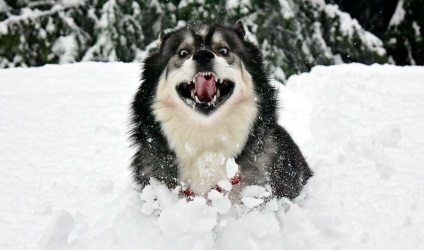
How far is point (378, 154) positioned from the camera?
10.4 feet

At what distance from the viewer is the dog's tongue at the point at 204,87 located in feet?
8.48

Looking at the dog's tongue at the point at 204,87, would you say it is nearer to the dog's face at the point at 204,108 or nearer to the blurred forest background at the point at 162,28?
the dog's face at the point at 204,108

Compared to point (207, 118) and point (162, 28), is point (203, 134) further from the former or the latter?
point (162, 28)

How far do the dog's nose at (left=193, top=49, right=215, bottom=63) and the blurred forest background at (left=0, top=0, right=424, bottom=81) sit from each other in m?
4.28

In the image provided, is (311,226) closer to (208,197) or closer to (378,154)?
(208,197)

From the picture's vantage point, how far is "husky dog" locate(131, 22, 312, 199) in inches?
102

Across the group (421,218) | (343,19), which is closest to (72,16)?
(343,19)

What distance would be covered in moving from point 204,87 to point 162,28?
4.85 meters

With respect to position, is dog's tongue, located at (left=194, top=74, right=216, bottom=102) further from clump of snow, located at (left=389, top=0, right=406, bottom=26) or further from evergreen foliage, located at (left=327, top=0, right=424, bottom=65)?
clump of snow, located at (left=389, top=0, right=406, bottom=26)

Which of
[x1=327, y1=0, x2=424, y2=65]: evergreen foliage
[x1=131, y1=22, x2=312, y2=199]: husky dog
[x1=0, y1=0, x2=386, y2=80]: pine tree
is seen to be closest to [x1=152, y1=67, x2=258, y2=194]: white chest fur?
[x1=131, y1=22, x2=312, y2=199]: husky dog

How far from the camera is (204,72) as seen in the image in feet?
8.36

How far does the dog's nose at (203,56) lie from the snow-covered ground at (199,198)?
77 cm

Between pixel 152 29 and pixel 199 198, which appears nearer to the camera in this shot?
pixel 199 198

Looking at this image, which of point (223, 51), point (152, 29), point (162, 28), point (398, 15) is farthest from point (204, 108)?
point (398, 15)
